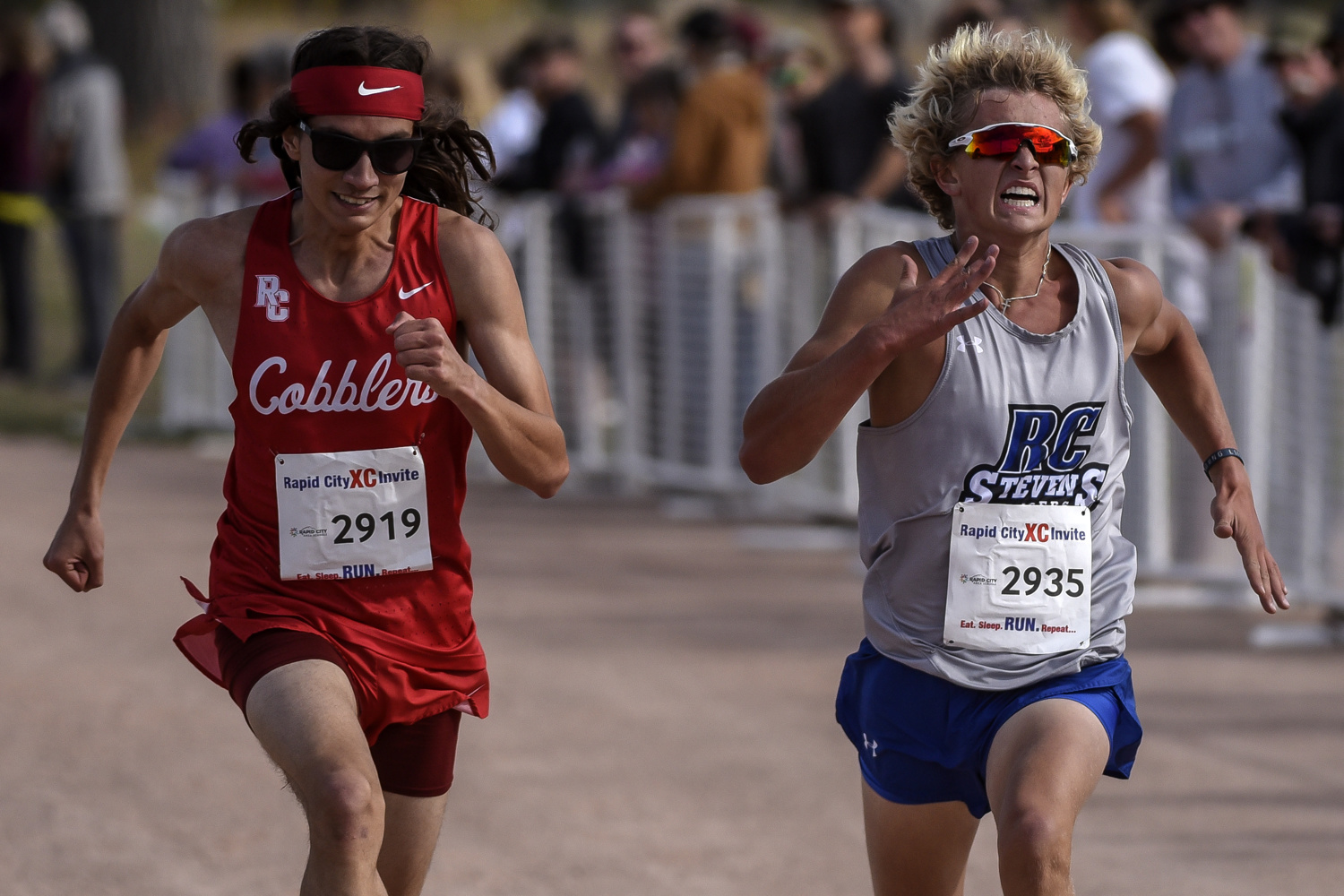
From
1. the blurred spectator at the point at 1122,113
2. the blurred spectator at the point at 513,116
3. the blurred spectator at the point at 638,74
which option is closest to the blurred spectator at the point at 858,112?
the blurred spectator at the point at 1122,113

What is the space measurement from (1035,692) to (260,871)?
245 cm

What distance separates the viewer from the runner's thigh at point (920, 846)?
3.63 metres

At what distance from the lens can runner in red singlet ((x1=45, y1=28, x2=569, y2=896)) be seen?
3.66 metres

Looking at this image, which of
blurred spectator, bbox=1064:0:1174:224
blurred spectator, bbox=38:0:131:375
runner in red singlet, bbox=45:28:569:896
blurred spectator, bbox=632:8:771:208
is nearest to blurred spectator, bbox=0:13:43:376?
blurred spectator, bbox=38:0:131:375

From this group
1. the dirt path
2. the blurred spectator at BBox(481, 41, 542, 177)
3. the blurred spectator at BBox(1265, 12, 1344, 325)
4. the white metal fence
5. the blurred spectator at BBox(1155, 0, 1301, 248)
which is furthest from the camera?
the blurred spectator at BBox(481, 41, 542, 177)

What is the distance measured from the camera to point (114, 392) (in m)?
4.05

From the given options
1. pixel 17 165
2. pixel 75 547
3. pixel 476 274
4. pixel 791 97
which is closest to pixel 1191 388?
pixel 476 274

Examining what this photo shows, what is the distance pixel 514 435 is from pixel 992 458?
33.7 inches

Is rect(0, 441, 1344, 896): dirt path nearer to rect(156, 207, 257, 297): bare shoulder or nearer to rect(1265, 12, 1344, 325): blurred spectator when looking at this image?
rect(1265, 12, 1344, 325): blurred spectator

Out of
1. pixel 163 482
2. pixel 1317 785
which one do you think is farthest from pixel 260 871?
pixel 163 482

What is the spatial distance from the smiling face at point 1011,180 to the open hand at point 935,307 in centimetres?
25

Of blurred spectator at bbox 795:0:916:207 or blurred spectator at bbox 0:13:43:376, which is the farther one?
blurred spectator at bbox 0:13:43:376

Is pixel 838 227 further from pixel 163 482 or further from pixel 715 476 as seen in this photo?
pixel 163 482

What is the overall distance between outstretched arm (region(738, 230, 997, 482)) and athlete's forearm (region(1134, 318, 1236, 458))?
599 mm
